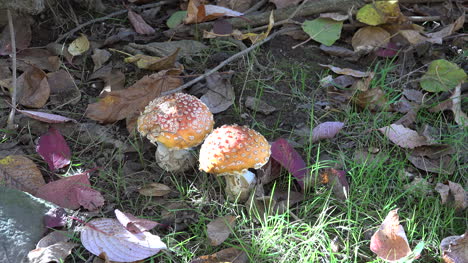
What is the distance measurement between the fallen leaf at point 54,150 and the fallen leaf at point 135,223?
50 centimetres

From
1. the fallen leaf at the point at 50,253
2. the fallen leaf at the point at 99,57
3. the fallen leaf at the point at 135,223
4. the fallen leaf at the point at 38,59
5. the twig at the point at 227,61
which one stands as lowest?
the fallen leaf at the point at 135,223

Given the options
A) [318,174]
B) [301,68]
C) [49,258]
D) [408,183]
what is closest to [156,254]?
[49,258]

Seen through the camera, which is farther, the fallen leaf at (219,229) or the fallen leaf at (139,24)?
the fallen leaf at (139,24)

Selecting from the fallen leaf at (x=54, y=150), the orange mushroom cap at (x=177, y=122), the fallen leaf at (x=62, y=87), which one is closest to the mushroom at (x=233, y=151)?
the orange mushroom cap at (x=177, y=122)

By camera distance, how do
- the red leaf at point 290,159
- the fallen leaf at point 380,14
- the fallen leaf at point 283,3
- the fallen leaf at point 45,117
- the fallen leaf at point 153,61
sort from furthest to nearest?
the fallen leaf at point 283,3 → the fallen leaf at point 380,14 → the fallen leaf at point 153,61 → the fallen leaf at point 45,117 → the red leaf at point 290,159

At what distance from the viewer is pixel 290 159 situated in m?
2.33

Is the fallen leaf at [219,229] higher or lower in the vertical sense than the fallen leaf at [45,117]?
lower

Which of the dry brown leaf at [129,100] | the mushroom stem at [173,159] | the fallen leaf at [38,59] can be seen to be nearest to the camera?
the mushroom stem at [173,159]

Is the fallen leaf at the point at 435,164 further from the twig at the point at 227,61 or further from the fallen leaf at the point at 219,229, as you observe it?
the twig at the point at 227,61

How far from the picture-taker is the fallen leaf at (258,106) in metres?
2.71

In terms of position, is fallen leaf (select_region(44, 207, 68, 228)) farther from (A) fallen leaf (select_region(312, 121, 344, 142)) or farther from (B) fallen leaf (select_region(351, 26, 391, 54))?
(B) fallen leaf (select_region(351, 26, 391, 54))

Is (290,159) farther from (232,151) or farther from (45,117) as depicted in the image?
(45,117)

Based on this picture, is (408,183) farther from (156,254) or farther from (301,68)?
(156,254)

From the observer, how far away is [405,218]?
7.17 ft
